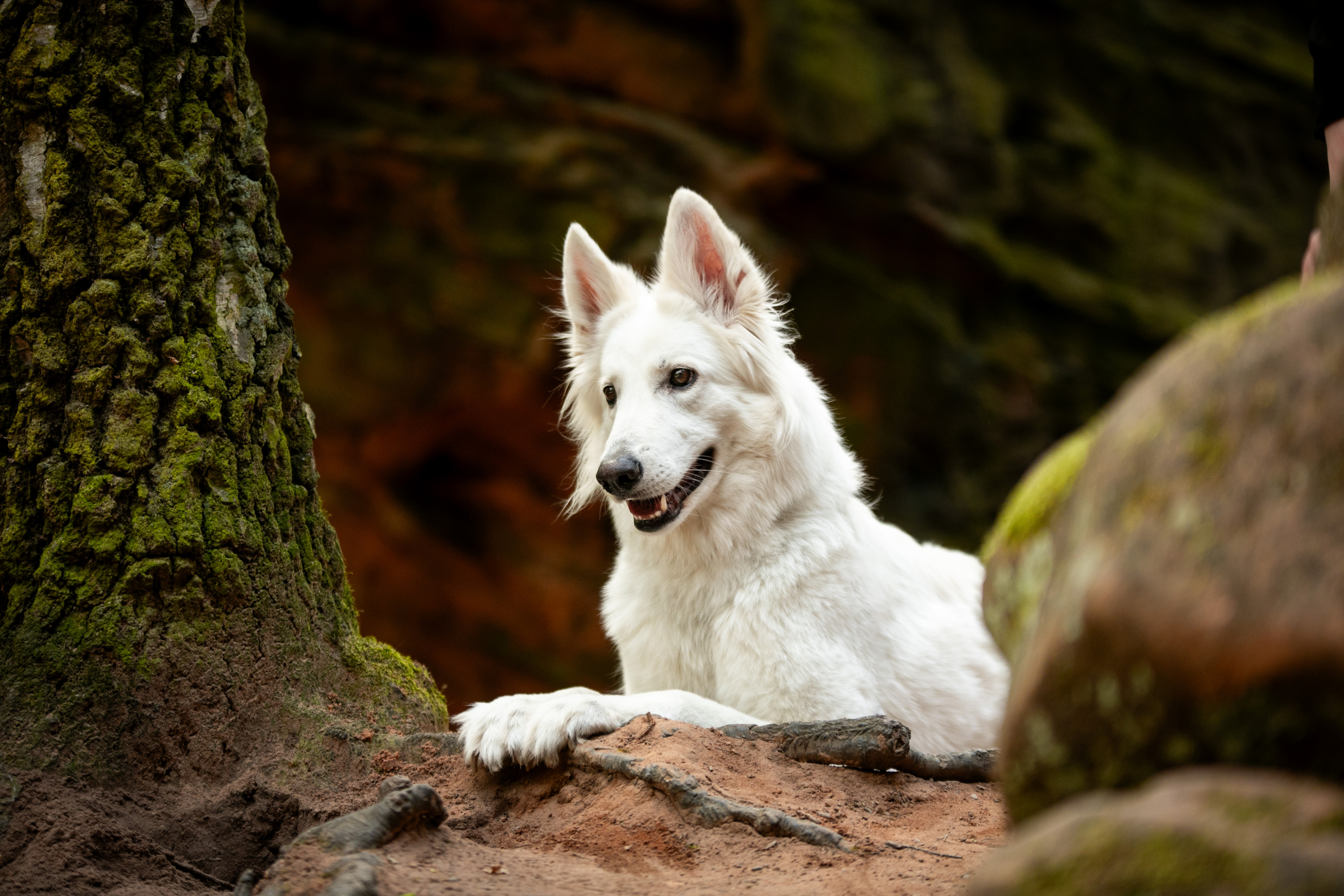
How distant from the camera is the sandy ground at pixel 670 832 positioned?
2158 millimetres

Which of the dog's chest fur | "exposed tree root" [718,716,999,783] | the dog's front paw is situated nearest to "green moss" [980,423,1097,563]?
"exposed tree root" [718,716,999,783]

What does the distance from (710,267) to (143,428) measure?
2475mm

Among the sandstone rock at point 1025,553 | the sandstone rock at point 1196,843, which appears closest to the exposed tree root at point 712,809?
the sandstone rock at point 1025,553

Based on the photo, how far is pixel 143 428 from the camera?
2.99 m

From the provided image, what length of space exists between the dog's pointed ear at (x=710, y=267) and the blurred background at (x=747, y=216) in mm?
5309

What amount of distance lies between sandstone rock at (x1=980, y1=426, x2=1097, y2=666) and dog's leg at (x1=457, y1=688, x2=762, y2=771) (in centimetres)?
132

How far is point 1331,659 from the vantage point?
1.25m

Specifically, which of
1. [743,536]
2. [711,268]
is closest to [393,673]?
[743,536]

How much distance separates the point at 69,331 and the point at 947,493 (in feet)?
31.1

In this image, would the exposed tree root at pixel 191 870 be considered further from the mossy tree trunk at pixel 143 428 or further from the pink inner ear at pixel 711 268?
the pink inner ear at pixel 711 268

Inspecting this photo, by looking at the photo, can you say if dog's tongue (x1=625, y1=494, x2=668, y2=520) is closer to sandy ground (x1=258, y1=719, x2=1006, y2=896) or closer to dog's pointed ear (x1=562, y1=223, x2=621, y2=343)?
dog's pointed ear (x1=562, y1=223, x2=621, y2=343)

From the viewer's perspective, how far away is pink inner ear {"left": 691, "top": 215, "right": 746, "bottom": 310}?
4.45 meters

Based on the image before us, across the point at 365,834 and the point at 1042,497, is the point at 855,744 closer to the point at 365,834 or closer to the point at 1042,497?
the point at 1042,497

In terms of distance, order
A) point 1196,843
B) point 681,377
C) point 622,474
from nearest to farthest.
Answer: point 1196,843 < point 622,474 < point 681,377
